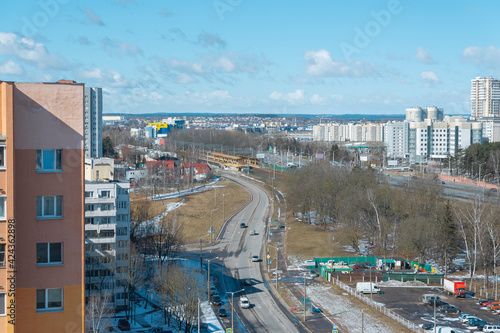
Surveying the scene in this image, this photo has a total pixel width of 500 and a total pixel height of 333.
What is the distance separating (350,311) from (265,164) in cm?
5655

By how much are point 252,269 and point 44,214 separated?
25.6 meters

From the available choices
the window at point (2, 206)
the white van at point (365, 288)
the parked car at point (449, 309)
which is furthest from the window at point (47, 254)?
the white van at point (365, 288)

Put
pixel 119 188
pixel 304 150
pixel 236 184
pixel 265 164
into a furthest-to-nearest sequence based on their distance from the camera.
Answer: pixel 304 150 < pixel 265 164 < pixel 236 184 < pixel 119 188

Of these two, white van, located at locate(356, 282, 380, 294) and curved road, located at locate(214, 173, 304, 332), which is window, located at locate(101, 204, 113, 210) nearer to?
curved road, located at locate(214, 173, 304, 332)

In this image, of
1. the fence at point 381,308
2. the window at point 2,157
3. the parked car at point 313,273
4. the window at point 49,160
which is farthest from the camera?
the parked car at point 313,273

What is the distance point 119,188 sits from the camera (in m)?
25.4

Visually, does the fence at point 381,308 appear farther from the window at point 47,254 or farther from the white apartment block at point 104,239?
the window at point 47,254

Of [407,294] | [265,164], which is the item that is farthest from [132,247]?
[265,164]

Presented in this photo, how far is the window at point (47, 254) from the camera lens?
5586 millimetres

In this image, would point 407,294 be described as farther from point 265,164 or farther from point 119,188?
point 265,164

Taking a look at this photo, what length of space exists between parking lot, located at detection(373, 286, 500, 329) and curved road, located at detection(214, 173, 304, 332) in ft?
15.2

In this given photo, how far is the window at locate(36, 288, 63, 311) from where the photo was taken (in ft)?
18.4

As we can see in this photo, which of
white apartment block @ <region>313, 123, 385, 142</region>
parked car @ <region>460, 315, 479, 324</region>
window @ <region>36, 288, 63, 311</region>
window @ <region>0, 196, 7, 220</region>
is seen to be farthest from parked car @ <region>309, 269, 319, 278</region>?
white apartment block @ <region>313, 123, 385, 142</region>

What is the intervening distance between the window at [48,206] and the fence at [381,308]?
675 inches
